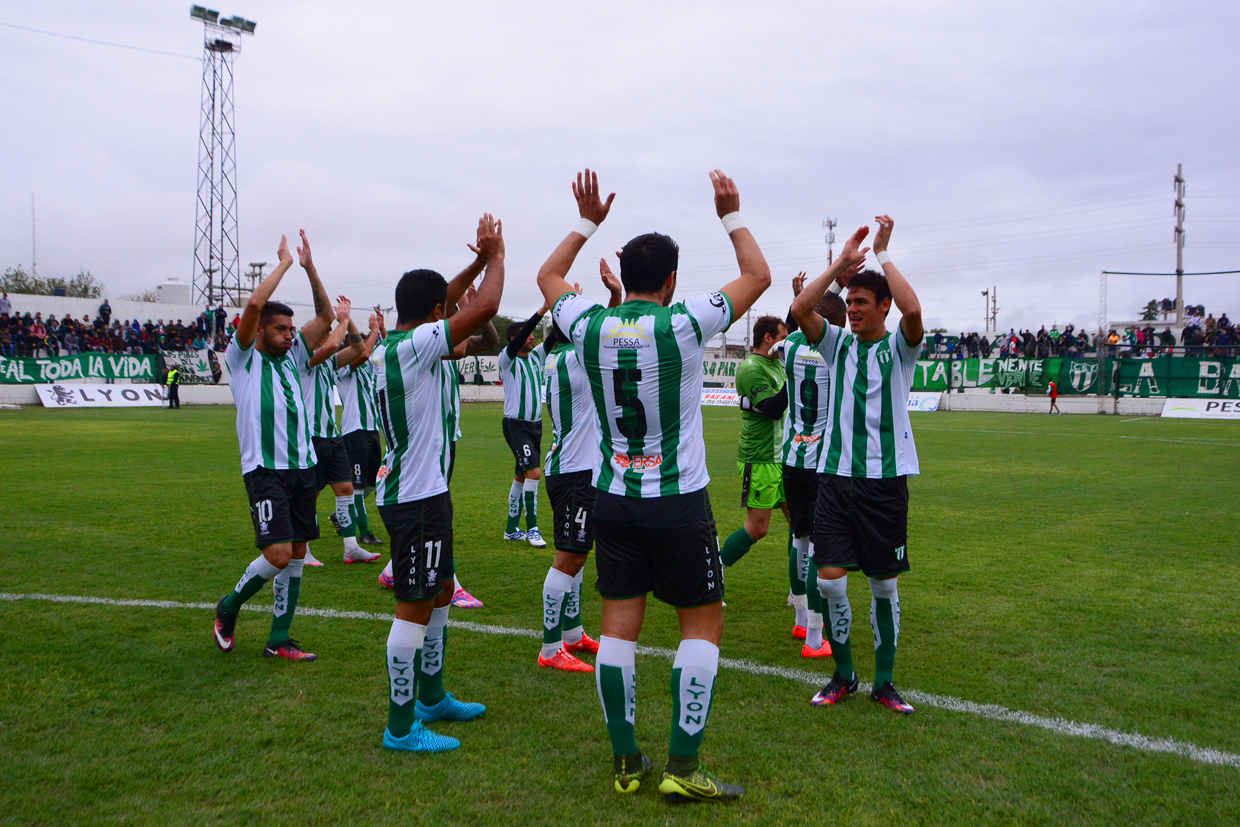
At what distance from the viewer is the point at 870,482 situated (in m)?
4.60

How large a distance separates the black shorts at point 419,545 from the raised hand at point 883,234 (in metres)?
2.70

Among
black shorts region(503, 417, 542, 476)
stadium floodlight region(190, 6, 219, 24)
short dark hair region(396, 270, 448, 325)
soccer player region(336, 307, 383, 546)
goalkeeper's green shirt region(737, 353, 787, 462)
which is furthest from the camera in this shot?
stadium floodlight region(190, 6, 219, 24)

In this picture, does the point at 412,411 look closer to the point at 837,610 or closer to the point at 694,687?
the point at 694,687

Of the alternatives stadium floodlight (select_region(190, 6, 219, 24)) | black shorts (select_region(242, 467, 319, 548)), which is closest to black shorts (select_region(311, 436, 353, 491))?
black shorts (select_region(242, 467, 319, 548))

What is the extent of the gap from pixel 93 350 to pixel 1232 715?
148 feet

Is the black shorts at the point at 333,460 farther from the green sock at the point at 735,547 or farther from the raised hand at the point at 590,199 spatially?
the raised hand at the point at 590,199

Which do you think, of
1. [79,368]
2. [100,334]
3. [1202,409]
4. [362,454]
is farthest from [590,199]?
[100,334]

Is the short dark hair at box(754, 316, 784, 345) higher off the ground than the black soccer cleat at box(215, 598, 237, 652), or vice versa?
the short dark hair at box(754, 316, 784, 345)

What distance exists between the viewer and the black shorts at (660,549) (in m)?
3.54

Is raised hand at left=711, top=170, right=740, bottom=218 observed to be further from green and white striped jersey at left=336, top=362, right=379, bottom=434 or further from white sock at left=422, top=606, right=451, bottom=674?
green and white striped jersey at left=336, top=362, right=379, bottom=434

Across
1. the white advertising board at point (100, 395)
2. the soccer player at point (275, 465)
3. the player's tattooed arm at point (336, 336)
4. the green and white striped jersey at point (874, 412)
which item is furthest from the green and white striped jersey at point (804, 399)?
the white advertising board at point (100, 395)

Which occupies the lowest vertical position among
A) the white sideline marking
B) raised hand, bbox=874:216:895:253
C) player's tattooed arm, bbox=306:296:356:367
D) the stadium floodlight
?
the white sideline marking

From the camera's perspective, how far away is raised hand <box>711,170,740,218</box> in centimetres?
372

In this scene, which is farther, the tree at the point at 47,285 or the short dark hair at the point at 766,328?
the tree at the point at 47,285
